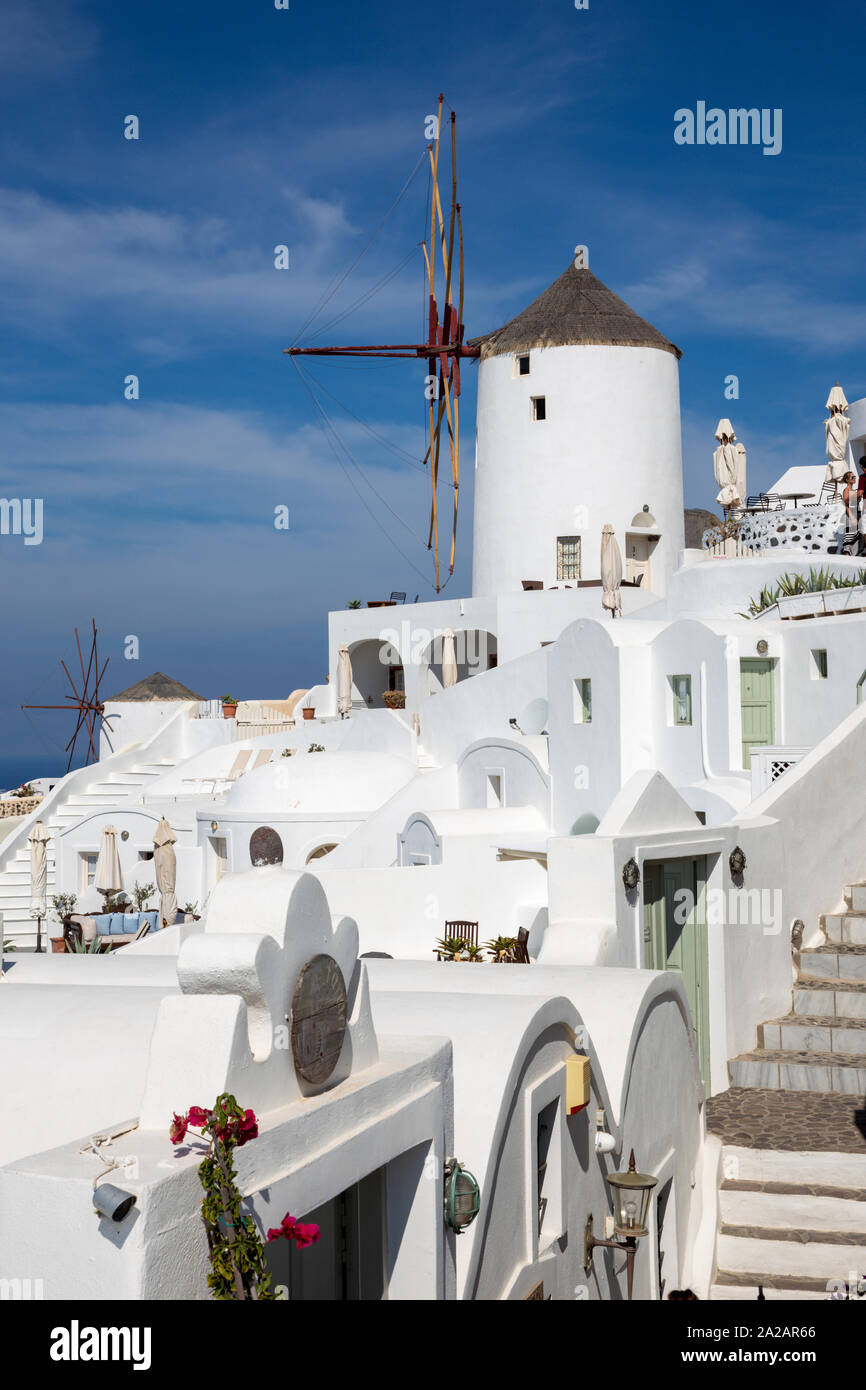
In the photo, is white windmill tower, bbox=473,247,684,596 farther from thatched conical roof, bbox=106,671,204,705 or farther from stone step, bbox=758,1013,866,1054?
stone step, bbox=758,1013,866,1054

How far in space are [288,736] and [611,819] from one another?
24297mm

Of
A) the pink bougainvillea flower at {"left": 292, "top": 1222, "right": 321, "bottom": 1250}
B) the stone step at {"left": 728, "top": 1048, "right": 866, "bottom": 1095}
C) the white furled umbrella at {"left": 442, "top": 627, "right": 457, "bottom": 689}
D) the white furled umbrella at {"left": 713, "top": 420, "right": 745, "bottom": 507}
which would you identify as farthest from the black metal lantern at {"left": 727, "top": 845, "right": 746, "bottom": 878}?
the white furled umbrella at {"left": 442, "top": 627, "right": 457, "bottom": 689}

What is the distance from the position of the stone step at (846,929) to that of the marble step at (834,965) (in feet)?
1.20

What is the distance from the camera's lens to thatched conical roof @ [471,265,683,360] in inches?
1441

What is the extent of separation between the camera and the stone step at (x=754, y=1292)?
32.0 ft

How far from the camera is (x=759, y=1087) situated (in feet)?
41.3

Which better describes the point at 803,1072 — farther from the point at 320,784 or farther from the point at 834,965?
the point at 320,784

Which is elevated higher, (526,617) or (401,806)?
(526,617)

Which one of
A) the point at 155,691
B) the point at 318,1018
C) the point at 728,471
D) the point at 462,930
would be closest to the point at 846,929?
the point at 462,930

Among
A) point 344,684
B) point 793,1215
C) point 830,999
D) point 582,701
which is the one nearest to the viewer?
point 793,1215

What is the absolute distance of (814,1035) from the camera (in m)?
13.0

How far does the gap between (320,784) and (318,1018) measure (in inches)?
906

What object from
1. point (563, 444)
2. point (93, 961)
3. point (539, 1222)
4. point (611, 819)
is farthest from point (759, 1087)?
point (563, 444)
